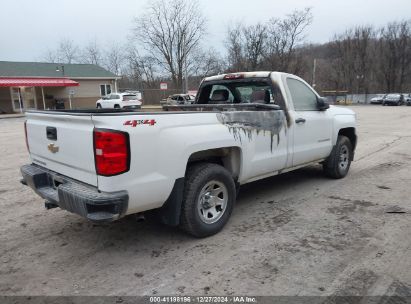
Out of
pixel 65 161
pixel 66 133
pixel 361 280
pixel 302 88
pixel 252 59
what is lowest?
pixel 361 280

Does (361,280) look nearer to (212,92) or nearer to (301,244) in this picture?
(301,244)

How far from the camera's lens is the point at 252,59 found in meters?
52.2

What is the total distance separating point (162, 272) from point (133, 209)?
0.66 metres

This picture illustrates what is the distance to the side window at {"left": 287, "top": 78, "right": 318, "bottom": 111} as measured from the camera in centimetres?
537

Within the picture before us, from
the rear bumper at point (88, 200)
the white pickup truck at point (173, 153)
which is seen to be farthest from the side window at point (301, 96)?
the rear bumper at point (88, 200)

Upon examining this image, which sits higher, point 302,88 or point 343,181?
point 302,88

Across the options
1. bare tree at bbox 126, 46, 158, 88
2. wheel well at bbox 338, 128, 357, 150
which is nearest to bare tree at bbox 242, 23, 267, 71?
bare tree at bbox 126, 46, 158, 88

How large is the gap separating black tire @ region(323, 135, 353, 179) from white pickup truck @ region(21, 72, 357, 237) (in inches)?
30.5

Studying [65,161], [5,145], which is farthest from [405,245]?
[5,145]

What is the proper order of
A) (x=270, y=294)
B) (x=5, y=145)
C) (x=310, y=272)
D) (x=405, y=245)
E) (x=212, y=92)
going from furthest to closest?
(x=5, y=145) → (x=212, y=92) → (x=405, y=245) → (x=310, y=272) → (x=270, y=294)

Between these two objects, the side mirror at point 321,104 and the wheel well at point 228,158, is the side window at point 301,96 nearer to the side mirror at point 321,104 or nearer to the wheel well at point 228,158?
the side mirror at point 321,104

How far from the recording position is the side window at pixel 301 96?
5.37m

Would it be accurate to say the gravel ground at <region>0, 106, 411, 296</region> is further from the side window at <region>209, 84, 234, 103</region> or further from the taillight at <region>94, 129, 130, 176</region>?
the side window at <region>209, 84, 234, 103</region>

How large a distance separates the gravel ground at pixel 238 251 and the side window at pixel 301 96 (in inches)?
54.8
